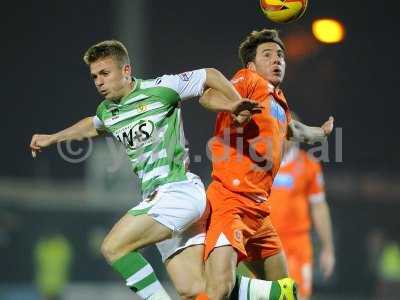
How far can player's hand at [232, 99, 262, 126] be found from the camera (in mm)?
5480

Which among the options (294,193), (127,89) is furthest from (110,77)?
(294,193)

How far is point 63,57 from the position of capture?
85.2 ft

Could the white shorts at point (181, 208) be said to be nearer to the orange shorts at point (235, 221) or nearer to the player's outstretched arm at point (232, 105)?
the orange shorts at point (235, 221)

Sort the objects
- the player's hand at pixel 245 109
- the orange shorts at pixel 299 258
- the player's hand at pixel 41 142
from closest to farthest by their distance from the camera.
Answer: the player's hand at pixel 245 109, the player's hand at pixel 41 142, the orange shorts at pixel 299 258

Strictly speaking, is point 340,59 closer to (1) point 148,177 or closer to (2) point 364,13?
(2) point 364,13

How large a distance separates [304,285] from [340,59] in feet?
57.5

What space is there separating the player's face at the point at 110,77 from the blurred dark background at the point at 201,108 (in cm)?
518

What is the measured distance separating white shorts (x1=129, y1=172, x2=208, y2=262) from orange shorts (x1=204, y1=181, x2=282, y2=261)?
4.3 inches

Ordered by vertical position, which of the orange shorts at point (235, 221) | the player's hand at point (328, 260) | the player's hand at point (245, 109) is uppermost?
the player's hand at point (245, 109)

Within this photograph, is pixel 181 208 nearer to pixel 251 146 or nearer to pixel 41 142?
pixel 251 146

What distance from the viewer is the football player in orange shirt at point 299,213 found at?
324 inches

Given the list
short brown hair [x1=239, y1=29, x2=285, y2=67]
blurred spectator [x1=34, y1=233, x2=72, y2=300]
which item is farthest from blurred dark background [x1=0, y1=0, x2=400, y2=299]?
short brown hair [x1=239, y1=29, x2=285, y2=67]

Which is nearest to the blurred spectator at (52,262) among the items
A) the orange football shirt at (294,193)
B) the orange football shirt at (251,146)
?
the orange football shirt at (294,193)

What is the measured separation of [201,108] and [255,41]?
10155mm
